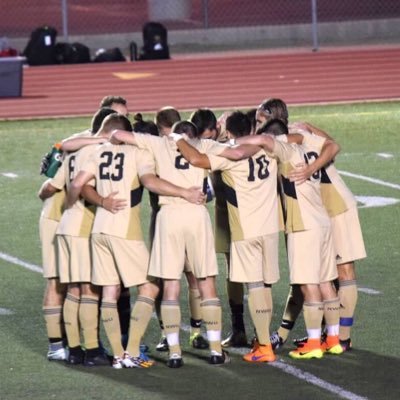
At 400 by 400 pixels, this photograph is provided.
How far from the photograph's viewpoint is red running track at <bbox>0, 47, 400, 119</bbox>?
24.4 m

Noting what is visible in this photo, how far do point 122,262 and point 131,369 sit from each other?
71 centimetres

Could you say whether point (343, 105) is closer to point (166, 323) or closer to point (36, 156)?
point (36, 156)

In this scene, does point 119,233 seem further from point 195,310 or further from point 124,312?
point 195,310

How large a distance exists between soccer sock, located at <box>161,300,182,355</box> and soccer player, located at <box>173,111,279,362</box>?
465 mm

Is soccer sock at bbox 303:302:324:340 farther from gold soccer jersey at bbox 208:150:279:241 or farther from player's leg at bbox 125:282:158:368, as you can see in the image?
player's leg at bbox 125:282:158:368

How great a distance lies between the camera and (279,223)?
390 inches

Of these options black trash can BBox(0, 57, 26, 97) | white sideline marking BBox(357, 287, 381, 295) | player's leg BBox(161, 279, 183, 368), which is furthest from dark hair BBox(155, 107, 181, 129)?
black trash can BBox(0, 57, 26, 97)

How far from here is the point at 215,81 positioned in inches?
1037

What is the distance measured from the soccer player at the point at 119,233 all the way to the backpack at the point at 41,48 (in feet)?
58.9

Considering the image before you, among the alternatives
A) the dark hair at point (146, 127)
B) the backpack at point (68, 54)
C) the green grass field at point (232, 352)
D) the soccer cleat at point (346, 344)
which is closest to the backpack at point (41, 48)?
the backpack at point (68, 54)

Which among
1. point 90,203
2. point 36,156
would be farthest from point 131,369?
point 36,156

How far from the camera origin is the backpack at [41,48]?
89.1ft

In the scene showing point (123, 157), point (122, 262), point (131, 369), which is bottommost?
point (131, 369)

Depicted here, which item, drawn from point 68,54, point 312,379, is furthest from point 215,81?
point 312,379
